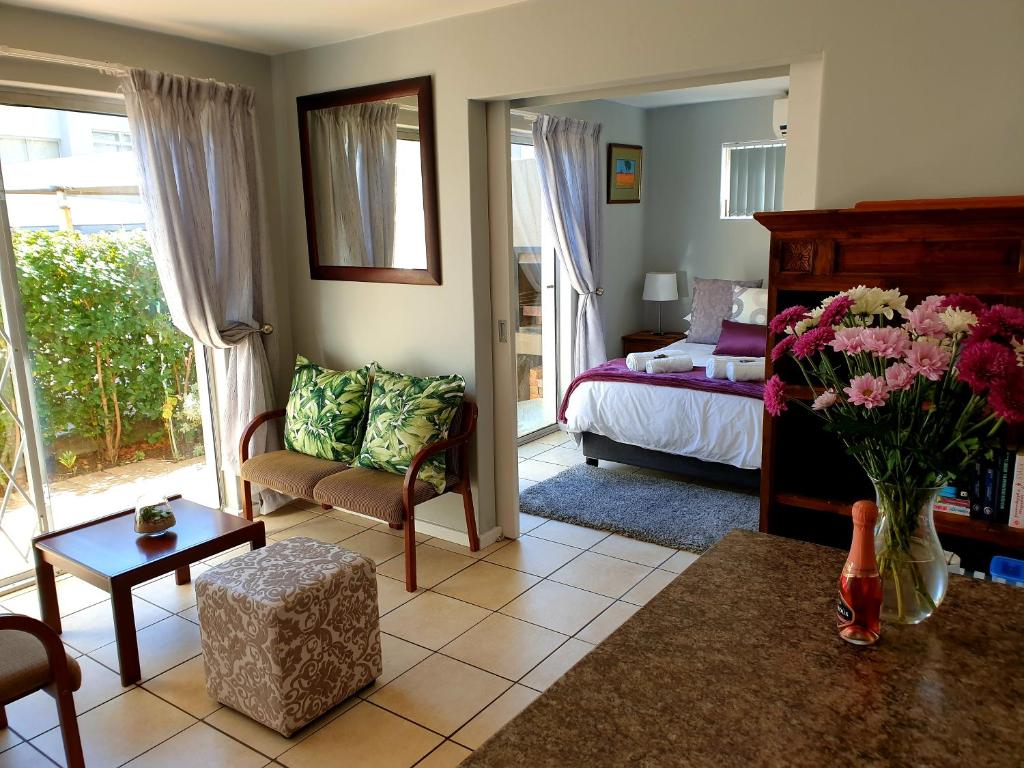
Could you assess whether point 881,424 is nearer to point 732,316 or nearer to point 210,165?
point 210,165

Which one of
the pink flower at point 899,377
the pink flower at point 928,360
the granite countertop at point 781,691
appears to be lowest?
the granite countertop at point 781,691

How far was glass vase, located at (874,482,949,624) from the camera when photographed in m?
1.35

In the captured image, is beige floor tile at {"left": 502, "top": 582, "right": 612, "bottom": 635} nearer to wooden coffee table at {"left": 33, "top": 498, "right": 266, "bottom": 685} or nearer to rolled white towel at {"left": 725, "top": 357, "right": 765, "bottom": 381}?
wooden coffee table at {"left": 33, "top": 498, "right": 266, "bottom": 685}

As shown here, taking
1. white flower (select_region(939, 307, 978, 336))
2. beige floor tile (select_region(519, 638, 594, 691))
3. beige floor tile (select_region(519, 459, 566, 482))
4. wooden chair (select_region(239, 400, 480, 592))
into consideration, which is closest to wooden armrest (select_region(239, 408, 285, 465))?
wooden chair (select_region(239, 400, 480, 592))

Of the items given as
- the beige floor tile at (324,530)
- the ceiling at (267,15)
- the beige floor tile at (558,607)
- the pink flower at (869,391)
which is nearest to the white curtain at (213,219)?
the ceiling at (267,15)

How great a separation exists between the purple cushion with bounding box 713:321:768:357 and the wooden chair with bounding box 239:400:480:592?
7.25 ft

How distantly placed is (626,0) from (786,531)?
2.01 m

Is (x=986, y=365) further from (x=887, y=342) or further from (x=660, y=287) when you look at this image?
(x=660, y=287)

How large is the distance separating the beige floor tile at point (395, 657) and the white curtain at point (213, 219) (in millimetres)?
1612

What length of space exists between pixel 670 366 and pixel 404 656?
2.42 m

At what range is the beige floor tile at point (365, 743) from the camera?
2.35 metres

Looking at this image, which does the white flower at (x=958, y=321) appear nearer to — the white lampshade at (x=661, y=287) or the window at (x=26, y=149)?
the window at (x=26, y=149)

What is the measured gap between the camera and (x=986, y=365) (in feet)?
3.82

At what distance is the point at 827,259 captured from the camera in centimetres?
240
